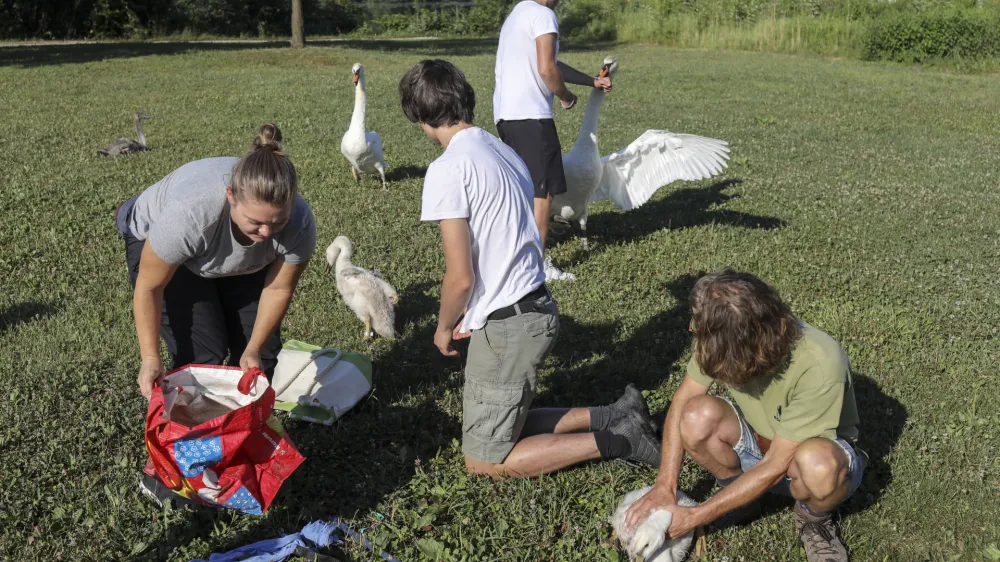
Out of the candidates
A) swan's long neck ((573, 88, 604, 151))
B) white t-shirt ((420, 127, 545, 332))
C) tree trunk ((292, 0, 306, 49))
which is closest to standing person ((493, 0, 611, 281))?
swan's long neck ((573, 88, 604, 151))

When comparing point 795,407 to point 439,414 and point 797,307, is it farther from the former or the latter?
point 797,307

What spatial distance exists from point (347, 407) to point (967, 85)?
20.4 metres

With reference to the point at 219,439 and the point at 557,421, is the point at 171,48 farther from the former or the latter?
the point at 219,439

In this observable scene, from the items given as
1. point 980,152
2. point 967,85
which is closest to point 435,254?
point 980,152

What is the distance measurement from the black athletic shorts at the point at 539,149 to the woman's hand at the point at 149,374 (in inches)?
139

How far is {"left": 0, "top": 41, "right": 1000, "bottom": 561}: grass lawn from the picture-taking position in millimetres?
3598

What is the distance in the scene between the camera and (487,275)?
137 inches

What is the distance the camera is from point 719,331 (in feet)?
10.2

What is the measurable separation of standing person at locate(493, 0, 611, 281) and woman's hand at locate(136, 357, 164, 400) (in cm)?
336

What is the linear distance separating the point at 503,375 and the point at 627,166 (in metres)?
4.52

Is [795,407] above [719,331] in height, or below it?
below

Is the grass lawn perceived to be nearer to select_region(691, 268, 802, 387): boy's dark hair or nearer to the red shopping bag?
the red shopping bag

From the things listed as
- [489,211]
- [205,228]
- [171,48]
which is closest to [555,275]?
[489,211]

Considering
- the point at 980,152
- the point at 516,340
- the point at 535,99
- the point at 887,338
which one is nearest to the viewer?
the point at 516,340
